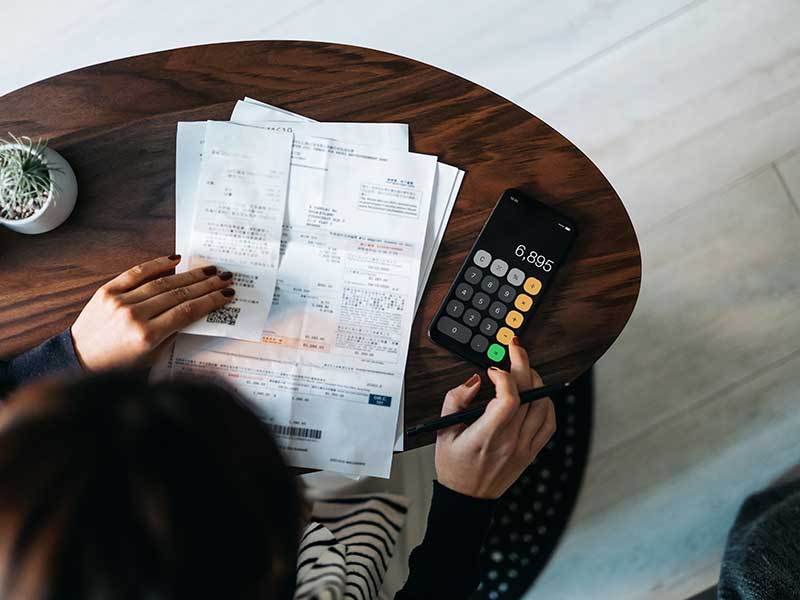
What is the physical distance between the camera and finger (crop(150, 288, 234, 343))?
26.1 inches

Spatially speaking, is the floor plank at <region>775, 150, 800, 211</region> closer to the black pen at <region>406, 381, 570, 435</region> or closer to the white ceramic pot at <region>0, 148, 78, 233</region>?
the black pen at <region>406, 381, 570, 435</region>

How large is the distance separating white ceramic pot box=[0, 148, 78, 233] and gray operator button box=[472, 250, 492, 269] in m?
0.41

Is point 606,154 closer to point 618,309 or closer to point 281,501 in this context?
point 618,309

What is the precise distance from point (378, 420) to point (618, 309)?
27cm

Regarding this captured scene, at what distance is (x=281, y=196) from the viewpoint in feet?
2.37

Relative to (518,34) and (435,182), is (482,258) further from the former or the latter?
(518,34)

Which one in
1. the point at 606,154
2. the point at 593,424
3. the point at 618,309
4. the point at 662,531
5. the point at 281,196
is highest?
the point at 606,154

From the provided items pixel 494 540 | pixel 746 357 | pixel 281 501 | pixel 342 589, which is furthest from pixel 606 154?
pixel 281 501

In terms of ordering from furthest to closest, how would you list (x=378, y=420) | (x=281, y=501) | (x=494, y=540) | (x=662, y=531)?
(x=662, y=531) < (x=494, y=540) < (x=378, y=420) < (x=281, y=501)

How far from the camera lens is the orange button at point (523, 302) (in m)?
0.71

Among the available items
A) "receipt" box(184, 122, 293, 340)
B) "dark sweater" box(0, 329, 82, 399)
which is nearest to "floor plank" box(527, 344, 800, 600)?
"receipt" box(184, 122, 293, 340)

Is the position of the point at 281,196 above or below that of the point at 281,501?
above

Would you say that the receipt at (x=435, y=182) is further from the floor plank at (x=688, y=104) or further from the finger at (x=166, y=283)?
the floor plank at (x=688, y=104)

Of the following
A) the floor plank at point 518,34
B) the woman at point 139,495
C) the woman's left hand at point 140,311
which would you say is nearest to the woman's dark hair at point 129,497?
the woman at point 139,495
